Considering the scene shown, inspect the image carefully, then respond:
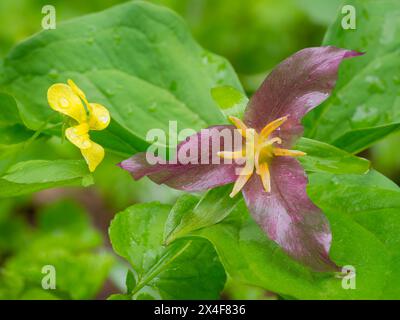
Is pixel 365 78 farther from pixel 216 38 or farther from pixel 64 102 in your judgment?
pixel 216 38

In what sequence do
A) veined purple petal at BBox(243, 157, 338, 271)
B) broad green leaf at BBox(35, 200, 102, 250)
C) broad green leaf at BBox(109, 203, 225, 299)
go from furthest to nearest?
broad green leaf at BBox(35, 200, 102, 250), broad green leaf at BBox(109, 203, 225, 299), veined purple petal at BBox(243, 157, 338, 271)

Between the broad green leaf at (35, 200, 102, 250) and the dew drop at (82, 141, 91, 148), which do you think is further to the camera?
the broad green leaf at (35, 200, 102, 250)

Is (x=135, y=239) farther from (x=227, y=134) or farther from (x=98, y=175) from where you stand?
(x=98, y=175)

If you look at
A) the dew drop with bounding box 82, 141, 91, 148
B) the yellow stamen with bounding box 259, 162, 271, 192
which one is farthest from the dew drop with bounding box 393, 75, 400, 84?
the dew drop with bounding box 82, 141, 91, 148

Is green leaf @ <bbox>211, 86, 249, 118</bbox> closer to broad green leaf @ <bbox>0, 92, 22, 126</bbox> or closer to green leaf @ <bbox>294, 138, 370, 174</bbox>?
green leaf @ <bbox>294, 138, 370, 174</bbox>

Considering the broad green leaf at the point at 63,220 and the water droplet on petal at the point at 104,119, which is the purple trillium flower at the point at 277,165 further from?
the broad green leaf at the point at 63,220

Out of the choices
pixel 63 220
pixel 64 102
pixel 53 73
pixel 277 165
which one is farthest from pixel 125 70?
pixel 63 220
